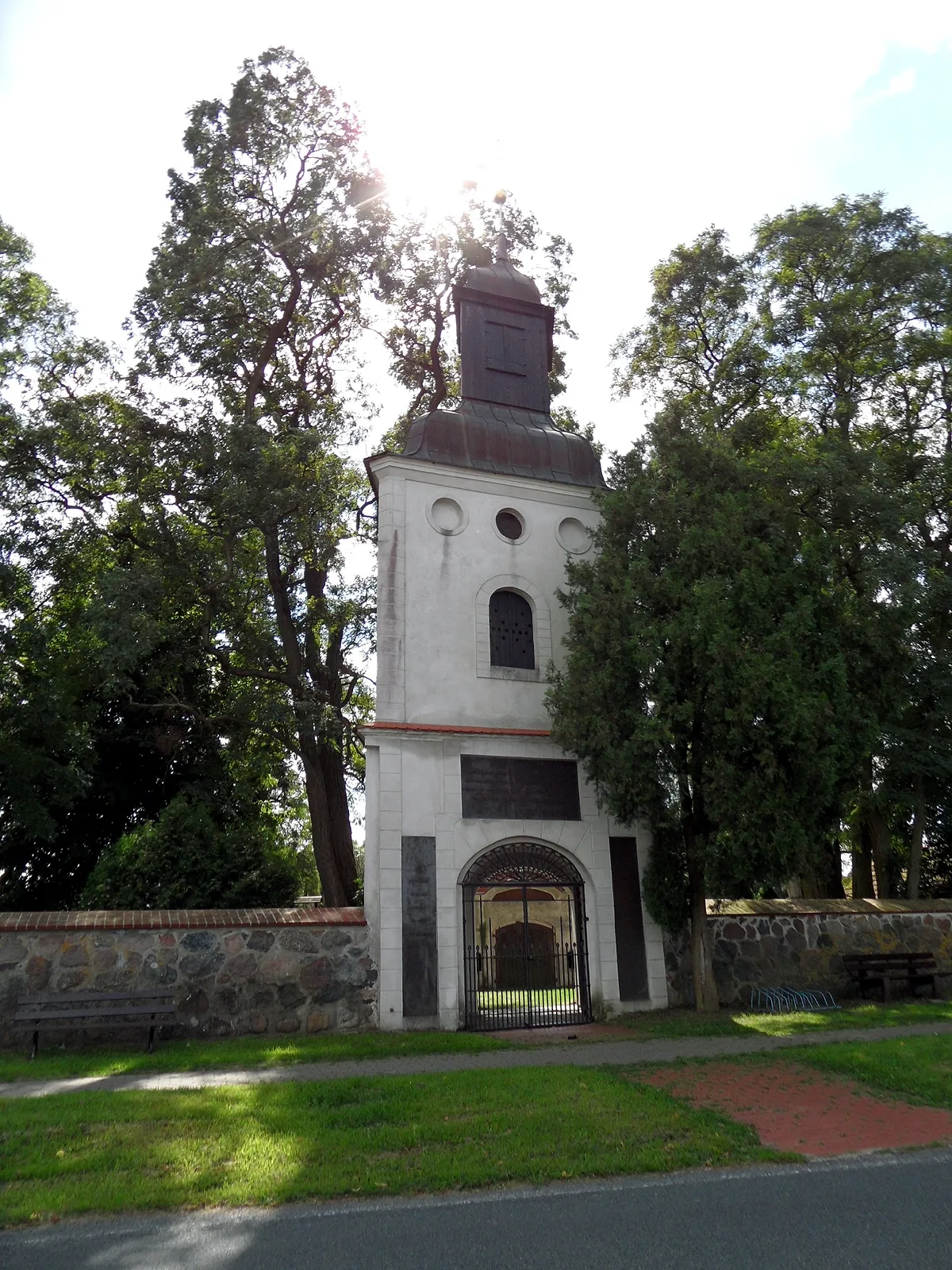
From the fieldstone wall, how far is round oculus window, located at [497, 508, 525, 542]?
276 inches

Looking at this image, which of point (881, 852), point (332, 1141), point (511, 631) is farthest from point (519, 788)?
point (881, 852)

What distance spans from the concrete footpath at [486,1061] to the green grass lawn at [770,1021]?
1.04 ft

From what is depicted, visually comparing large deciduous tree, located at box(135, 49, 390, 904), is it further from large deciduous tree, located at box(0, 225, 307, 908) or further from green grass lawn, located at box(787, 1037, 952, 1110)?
green grass lawn, located at box(787, 1037, 952, 1110)

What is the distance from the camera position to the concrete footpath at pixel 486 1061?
8.59 metres

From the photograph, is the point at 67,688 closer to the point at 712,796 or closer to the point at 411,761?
the point at 411,761

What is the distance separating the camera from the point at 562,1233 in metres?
4.93

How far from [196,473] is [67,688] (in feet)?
16.7

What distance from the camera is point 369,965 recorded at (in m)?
12.6

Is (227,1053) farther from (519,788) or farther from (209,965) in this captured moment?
(519,788)

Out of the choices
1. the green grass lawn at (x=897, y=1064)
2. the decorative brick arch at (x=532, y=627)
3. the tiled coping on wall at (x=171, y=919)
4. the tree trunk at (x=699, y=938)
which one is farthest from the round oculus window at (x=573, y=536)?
the green grass lawn at (x=897, y=1064)

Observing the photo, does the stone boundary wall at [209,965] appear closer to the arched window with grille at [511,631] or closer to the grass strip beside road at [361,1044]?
the grass strip beside road at [361,1044]

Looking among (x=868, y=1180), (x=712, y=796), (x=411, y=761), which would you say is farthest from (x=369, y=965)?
(x=868, y=1180)

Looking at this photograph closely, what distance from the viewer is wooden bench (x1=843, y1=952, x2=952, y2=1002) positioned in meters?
14.5

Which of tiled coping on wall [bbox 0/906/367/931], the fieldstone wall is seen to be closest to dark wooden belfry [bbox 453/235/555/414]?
tiled coping on wall [bbox 0/906/367/931]
